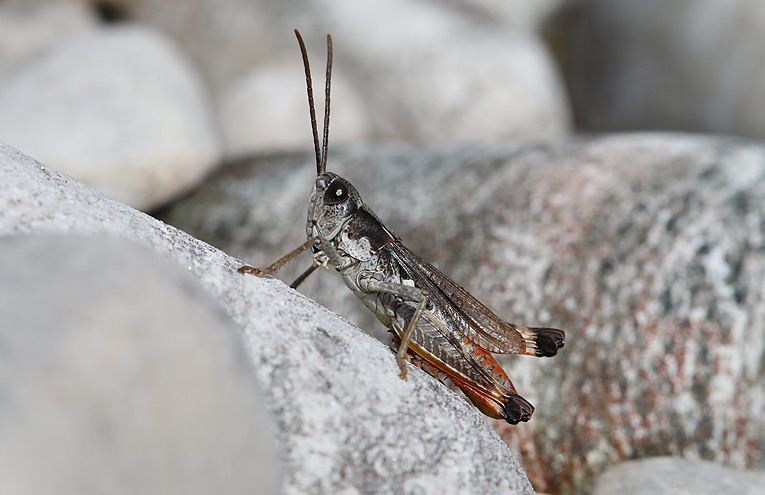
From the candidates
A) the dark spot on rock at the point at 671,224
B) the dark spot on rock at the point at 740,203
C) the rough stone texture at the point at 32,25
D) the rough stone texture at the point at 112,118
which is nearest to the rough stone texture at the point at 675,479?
the dark spot on rock at the point at 671,224

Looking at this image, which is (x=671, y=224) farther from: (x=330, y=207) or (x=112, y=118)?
(x=112, y=118)

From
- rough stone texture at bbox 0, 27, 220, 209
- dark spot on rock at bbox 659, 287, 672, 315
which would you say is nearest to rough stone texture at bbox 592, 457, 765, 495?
dark spot on rock at bbox 659, 287, 672, 315

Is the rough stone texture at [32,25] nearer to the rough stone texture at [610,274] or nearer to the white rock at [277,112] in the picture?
the white rock at [277,112]

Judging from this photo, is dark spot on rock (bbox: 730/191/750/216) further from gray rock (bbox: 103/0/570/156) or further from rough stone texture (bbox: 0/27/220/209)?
rough stone texture (bbox: 0/27/220/209)

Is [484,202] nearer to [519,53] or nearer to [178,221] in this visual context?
[178,221]

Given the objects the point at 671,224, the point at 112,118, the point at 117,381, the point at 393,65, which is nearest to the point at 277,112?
the point at 393,65

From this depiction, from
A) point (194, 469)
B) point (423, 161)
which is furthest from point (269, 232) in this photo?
point (194, 469)
